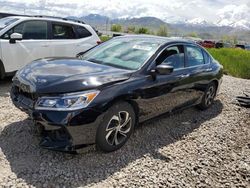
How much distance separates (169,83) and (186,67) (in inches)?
28.0

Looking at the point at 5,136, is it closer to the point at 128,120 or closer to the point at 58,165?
the point at 58,165

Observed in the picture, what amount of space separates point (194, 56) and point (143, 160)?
253 cm

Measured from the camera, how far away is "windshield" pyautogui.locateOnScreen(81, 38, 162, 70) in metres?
4.54

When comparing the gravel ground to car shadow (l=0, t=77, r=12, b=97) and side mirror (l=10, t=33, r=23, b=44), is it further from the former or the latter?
side mirror (l=10, t=33, r=23, b=44)

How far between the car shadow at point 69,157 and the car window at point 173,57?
1.12 meters

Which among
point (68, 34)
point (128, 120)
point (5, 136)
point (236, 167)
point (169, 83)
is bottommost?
point (236, 167)

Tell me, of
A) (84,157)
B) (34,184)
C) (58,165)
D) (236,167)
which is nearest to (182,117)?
(236,167)

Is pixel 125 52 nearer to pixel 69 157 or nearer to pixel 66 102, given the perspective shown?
pixel 66 102

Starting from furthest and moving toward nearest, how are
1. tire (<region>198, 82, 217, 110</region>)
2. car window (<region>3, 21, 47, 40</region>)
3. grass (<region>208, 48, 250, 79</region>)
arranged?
grass (<region>208, 48, 250, 79</region>), car window (<region>3, 21, 47, 40</region>), tire (<region>198, 82, 217, 110</region>)

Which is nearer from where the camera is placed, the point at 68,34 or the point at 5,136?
the point at 5,136

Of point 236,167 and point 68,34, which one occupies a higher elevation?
point 68,34

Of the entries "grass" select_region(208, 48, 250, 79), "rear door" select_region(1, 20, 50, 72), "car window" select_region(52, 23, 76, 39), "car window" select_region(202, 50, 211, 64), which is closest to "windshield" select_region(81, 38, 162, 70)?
"car window" select_region(202, 50, 211, 64)

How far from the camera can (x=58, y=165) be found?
12.0 ft

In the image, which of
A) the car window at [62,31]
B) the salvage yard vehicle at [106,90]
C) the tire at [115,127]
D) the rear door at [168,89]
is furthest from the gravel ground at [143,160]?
the car window at [62,31]
